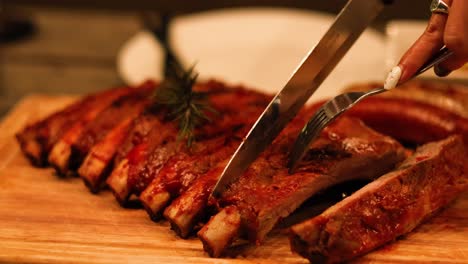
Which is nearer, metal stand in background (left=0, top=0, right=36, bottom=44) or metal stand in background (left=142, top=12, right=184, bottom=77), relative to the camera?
metal stand in background (left=142, top=12, right=184, bottom=77)

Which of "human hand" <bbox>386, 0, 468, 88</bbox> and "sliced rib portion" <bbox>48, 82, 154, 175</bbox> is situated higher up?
"human hand" <bbox>386, 0, 468, 88</bbox>

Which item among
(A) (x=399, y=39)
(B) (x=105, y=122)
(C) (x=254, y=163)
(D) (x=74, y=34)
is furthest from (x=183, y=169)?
(D) (x=74, y=34)

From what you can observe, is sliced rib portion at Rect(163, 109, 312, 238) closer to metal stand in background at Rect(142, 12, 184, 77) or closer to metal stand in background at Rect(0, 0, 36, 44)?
metal stand in background at Rect(142, 12, 184, 77)

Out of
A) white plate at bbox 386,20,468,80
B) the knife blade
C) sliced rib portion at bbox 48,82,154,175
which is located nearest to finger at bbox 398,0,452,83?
the knife blade

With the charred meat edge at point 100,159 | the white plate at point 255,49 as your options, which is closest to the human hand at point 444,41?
the charred meat edge at point 100,159

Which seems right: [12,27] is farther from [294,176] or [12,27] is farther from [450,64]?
[450,64]
